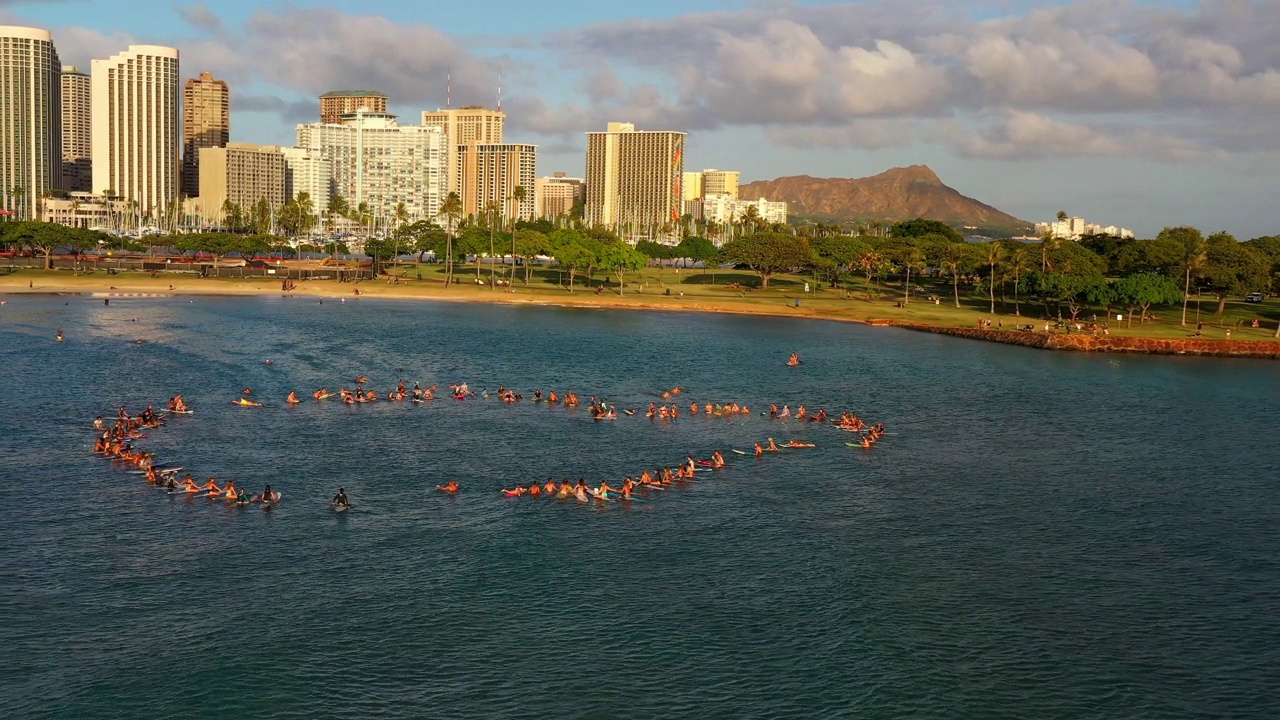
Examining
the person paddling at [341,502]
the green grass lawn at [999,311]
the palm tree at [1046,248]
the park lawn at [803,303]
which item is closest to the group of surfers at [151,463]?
the person paddling at [341,502]

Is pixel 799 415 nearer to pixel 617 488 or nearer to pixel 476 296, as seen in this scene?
pixel 617 488

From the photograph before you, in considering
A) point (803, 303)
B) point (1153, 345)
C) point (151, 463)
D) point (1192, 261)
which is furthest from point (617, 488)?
point (803, 303)

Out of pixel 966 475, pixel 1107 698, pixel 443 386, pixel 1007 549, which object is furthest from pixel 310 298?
pixel 1107 698

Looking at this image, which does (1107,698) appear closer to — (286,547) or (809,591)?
(809,591)

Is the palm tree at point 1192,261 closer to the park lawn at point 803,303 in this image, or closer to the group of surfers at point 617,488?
the park lawn at point 803,303

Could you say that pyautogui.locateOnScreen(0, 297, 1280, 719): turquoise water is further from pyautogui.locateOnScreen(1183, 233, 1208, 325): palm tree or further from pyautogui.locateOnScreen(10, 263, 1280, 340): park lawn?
pyautogui.locateOnScreen(1183, 233, 1208, 325): palm tree

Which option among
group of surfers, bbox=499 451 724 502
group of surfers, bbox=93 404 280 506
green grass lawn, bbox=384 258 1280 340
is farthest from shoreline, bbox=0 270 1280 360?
group of surfers, bbox=93 404 280 506
